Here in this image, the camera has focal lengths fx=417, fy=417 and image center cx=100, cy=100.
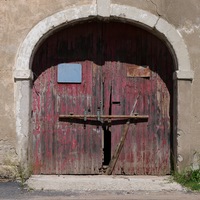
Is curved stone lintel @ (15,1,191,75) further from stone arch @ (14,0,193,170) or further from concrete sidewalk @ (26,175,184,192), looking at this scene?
concrete sidewalk @ (26,175,184,192)

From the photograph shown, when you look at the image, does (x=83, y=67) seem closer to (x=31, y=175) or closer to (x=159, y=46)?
(x=159, y=46)

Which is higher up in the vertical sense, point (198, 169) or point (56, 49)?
point (56, 49)

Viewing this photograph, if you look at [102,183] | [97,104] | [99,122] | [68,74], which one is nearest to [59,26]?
[68,74]

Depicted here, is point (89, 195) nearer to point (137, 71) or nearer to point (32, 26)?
point (137, 71)

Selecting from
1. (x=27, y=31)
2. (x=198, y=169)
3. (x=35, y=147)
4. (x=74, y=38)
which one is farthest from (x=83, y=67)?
(x=198, y=169)

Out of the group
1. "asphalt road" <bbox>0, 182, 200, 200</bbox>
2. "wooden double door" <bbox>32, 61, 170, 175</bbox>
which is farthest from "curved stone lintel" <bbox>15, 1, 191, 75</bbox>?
"asphalt road" <bbox>0, 182, 200, 200</bbox>

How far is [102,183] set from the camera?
589 centimetres

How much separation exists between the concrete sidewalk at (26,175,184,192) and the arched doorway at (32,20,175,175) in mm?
281

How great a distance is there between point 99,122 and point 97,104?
0.94 ft

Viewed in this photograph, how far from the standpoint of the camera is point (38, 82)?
657 centimetres

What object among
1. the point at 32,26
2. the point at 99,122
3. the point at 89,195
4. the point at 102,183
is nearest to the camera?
the point at 89,195

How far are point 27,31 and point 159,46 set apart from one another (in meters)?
2.09

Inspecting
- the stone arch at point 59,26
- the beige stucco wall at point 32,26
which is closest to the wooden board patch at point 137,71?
the stone arch at point 59,26

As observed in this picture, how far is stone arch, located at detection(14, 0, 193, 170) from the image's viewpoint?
6164mm
